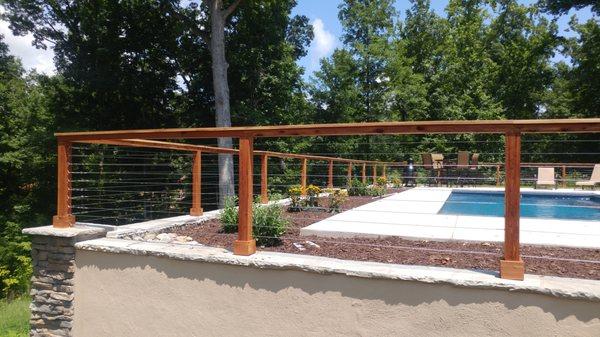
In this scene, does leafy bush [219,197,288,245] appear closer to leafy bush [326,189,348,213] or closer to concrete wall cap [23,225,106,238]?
concrete wall cap [23,225,106,238]

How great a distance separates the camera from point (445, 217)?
7.08m

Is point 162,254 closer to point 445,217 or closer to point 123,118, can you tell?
point 445,217

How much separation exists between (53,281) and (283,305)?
7.54 ft

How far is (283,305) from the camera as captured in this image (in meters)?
3.17

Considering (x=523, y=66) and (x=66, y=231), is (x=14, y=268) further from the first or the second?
(x=523, y=66)

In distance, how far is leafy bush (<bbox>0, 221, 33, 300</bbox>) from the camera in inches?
554

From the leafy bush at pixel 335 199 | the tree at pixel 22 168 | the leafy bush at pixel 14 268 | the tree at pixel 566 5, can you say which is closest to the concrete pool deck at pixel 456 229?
the leafy bush at pixel 335 199

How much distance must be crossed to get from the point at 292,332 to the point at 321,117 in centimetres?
1873

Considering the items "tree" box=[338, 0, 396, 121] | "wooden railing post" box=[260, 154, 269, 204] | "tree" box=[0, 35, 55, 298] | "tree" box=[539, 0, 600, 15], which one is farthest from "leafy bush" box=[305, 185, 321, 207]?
"tree" box=[539, 0, 600, 15]

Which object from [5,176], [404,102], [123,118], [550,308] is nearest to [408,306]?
[550,308]

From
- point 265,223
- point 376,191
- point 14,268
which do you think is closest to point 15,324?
point 265,223

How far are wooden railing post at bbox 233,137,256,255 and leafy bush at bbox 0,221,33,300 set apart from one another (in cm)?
1347

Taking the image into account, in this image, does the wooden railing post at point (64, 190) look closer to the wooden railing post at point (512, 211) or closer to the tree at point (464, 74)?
the wooden railing post at point (512, 211)

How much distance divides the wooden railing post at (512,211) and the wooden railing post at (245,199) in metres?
1.80
